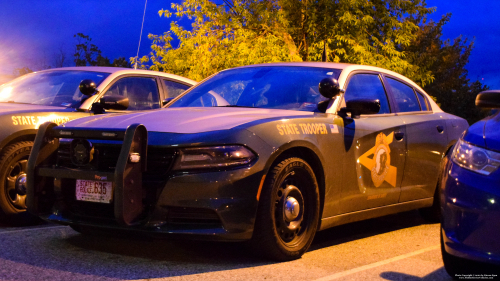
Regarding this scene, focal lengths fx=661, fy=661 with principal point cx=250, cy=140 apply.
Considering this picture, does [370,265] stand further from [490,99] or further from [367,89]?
[367,89]

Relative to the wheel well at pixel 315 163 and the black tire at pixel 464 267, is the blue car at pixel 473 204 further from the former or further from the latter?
the wheel well at pixel 315 163

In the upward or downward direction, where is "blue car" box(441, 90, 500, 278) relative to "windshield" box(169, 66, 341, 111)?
downward

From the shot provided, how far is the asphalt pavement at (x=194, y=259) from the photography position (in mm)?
4383

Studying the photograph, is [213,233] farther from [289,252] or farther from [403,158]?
[403,158]

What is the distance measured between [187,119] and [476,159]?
82.6 inches

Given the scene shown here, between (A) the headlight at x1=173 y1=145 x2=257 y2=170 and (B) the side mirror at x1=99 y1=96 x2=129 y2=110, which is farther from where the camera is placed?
(B) the side mirror at x1=99 y1=96 x2=129 y2=110

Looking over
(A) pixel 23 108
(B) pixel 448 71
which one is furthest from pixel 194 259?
(B) pixel 448 71

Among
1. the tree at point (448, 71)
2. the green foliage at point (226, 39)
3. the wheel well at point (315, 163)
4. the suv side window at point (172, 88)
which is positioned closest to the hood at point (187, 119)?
the wheel well at point (315, 163)

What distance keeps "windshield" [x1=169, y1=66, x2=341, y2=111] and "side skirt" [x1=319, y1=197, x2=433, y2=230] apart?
3.10 ft

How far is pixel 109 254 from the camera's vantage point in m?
4.94

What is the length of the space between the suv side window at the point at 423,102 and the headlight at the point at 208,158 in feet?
10.5

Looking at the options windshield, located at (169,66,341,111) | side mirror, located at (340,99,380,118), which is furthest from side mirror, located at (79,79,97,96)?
side mirror, located at (340,99,380,118)

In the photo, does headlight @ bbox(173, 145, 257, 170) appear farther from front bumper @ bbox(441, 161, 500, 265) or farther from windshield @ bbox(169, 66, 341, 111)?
front bumper @ bbox(441, 161, 500, 265)

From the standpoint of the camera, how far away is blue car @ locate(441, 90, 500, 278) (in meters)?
3.59
